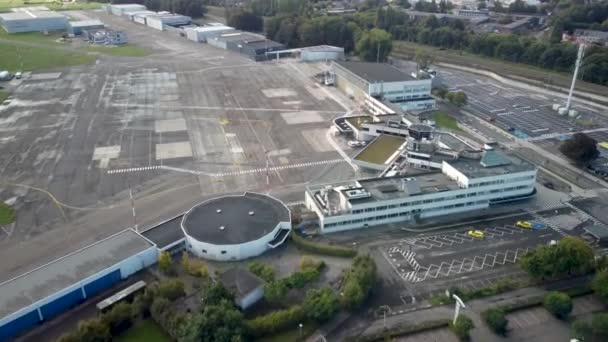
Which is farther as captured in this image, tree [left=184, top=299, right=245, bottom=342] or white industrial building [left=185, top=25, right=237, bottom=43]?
white industrial building [left=185, top=25, right=237, bottom=43]

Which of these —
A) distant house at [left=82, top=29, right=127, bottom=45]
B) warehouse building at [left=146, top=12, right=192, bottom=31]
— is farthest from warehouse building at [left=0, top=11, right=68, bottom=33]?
warehouse building at [left=146, top=12, right=192, bottom=31]

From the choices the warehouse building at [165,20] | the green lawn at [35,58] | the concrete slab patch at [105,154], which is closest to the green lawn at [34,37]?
the green lawn at [35,58]

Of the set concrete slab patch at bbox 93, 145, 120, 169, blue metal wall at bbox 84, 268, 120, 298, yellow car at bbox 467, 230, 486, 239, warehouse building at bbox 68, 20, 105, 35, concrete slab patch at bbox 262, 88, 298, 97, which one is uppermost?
warehouse building at bbox 68, 20, 105, 35

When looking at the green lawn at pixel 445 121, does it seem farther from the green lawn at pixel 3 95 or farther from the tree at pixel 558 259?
the green lawn at pixel 3 95

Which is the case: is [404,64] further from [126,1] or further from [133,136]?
[126,1]

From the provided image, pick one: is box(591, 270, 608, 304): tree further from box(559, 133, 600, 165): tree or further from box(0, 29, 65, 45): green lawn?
box(0, 29, 65, 45): green lawn

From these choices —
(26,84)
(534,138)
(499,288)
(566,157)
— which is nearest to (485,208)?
(499,288)

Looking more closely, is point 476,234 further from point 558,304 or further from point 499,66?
point 499,66

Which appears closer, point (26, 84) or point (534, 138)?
point (534, 138)
